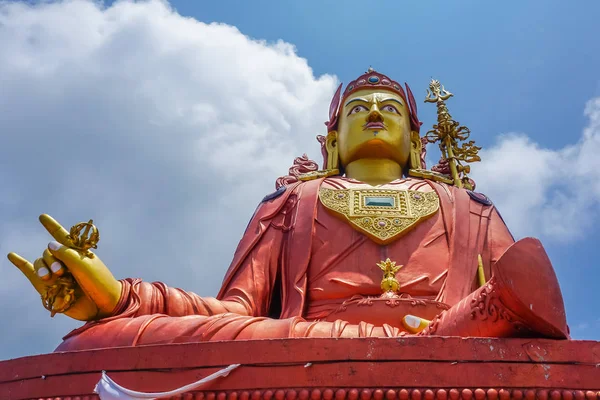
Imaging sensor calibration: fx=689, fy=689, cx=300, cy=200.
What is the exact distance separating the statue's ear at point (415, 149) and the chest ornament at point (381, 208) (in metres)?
0.86

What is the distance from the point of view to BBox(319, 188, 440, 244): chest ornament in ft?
18.8

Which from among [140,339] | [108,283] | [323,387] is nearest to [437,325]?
[323,387]

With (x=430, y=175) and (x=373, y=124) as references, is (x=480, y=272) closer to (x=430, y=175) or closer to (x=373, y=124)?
(x=430, y=175)

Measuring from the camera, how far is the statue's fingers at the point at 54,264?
13.6 feet

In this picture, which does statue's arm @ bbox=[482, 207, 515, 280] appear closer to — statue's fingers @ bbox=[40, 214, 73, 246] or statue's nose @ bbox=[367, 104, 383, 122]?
statue's nose @ bbox=[367, 104, 383, 122]

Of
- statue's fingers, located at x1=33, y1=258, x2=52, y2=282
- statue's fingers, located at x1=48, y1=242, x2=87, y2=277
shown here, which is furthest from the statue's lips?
statue's fingers, located at x1=33, y1=258, x2=52, y2=282

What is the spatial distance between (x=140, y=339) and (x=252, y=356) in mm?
845

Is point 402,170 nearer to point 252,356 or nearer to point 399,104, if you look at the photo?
point 399,104

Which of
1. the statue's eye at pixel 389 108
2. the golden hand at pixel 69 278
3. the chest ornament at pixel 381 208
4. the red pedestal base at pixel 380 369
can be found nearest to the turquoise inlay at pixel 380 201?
the chest ornament at pixel 381 208

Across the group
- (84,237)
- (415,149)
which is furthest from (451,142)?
(84,237)

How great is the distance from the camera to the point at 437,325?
3779 mm

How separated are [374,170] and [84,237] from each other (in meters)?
3.25

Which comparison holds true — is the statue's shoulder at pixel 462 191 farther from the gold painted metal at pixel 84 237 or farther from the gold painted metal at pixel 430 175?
the gold painted metal at pixel 84 237

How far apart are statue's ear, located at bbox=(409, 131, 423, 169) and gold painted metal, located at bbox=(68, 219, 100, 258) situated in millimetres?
→ 3691
